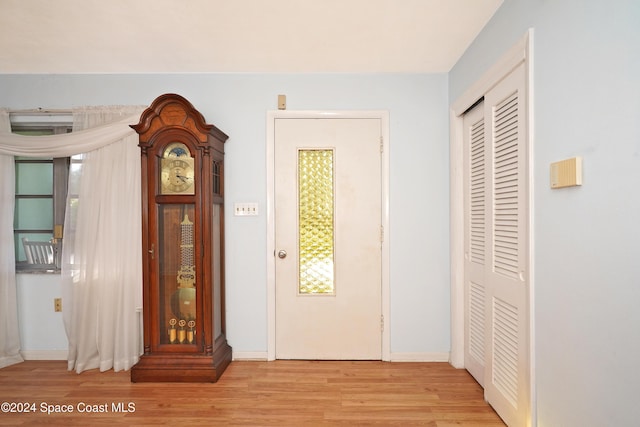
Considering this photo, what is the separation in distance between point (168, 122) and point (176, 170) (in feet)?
1.15

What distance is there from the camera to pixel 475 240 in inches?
105

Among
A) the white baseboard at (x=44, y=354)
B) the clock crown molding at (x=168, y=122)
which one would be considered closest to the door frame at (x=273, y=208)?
the clock crown molding at (x=168, y=122)

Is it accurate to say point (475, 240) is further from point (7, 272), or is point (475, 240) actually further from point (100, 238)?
point (7, 272)

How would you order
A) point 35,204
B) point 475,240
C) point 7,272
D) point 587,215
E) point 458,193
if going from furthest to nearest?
point 35,204 → point 7,272 → point 458,193 → point 475,240 → point 587,215

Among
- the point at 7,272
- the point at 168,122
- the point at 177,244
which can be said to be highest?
the point at 168,122


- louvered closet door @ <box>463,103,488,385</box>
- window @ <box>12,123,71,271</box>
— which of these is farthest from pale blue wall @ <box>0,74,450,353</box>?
window @ <box>12,123,71,271</box>

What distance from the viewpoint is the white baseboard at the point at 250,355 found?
3135 millimetres

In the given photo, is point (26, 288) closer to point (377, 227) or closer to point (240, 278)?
point (240, 278)

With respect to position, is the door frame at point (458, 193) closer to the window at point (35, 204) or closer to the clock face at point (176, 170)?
the clock face at point (176, 170)

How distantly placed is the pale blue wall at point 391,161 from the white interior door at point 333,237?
0.44 feet

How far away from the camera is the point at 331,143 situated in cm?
314

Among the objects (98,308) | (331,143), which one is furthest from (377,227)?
(98,308)

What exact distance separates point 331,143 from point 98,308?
2.30 meters

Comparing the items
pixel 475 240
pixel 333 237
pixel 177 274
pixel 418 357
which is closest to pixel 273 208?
pixel 333 237
